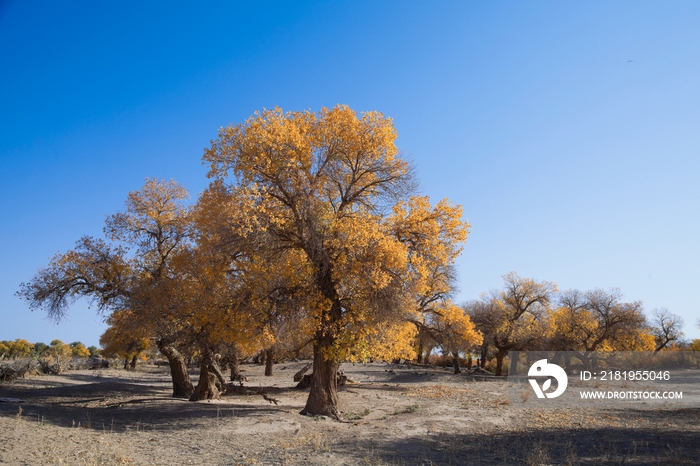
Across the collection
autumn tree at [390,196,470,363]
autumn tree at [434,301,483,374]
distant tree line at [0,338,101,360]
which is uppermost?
autumn tree at [390,196,470,363]

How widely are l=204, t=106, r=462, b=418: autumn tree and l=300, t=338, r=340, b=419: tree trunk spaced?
3cm

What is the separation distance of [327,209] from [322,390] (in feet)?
20.2

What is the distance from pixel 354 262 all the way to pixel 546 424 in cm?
769

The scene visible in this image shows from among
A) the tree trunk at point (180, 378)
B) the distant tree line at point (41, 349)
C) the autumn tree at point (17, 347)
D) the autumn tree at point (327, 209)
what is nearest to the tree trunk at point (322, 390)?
the autumn tree at point (327, 209)

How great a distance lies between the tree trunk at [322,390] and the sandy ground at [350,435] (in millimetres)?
629

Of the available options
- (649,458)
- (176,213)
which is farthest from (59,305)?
(649,458)

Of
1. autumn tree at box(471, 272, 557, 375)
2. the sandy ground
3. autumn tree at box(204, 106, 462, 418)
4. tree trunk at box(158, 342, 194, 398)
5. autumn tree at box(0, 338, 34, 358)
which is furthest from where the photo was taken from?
autumn tree at box(0, 338, 34, 358)

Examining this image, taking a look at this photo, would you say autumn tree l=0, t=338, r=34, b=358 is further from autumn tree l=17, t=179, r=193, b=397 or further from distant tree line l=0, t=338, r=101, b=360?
autumn tree l=17, t=179, r=193, b=397

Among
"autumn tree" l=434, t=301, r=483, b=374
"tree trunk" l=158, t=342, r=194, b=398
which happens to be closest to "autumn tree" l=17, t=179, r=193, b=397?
"tree trunk" l=158, t=342, r=194, b=398

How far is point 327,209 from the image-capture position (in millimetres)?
15547

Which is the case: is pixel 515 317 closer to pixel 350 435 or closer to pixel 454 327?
pixel 454 327

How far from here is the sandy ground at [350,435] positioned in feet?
31.3

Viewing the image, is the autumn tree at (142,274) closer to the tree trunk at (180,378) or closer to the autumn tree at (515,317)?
the tree trunk at (180,378)

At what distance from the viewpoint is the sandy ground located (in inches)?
376
